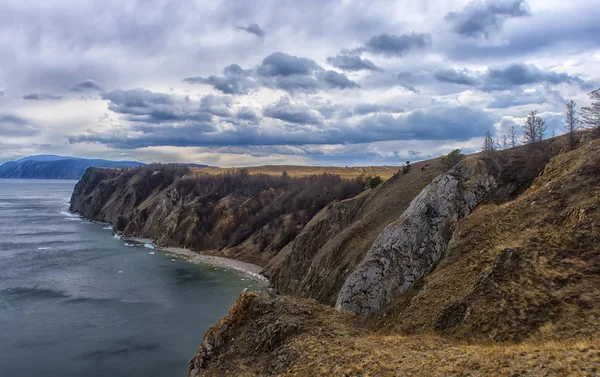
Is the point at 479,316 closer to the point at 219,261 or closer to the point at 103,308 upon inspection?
the point at 103,308

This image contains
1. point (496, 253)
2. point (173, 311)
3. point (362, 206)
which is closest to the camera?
point (496, 253)

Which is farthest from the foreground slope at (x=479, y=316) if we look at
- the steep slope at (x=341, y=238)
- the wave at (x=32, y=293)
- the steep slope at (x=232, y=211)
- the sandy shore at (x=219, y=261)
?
the steep slope at (x=232, y=211)

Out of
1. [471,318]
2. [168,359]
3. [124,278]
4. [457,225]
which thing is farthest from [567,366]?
[124,278]

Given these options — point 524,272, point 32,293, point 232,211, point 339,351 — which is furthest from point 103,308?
point 232,211

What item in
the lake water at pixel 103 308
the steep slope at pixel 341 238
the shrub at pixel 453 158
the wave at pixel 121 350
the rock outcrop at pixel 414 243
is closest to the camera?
the rock outcrop at pixel 414 243

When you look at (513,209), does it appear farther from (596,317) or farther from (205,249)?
(205,249)

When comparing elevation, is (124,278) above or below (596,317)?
below

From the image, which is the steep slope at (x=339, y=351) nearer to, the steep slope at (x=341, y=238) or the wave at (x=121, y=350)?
the wave at (x=121, y=350)
